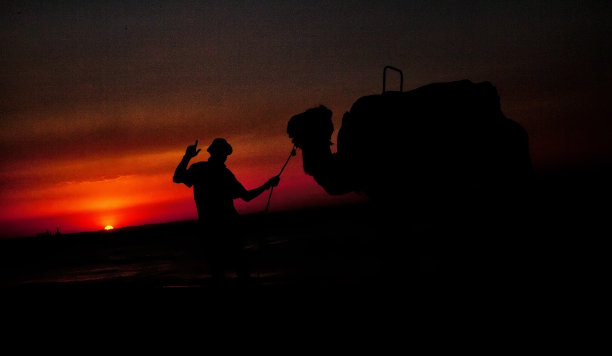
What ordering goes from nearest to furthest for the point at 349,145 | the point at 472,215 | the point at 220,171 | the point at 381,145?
the point at 381,145
the point at 349,145
the point at 472,215
the point at 220,171

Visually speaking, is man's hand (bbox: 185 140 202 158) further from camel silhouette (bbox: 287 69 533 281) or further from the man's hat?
camel silhouette (bbox: 287 69 533 281)

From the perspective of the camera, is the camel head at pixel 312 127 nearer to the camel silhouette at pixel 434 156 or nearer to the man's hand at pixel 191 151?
the camel silhouette at pixel 434 156

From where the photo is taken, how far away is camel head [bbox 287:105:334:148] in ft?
11.2

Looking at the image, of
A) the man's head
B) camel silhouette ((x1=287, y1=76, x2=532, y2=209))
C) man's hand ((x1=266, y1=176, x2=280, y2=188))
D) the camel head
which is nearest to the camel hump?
camel silhouette ((x1=287, y1=76, x2=532, y2=209))

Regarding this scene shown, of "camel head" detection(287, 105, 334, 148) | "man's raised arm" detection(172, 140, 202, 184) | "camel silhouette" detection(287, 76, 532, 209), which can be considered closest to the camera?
"camel silhouette" detection(287, 76, 532, 209)

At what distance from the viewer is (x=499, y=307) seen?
4.07m

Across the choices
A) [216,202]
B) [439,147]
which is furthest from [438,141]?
[216,202]

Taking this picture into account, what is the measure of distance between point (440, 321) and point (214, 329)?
2302 millimetres

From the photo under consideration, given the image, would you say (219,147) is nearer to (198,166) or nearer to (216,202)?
(198,166)

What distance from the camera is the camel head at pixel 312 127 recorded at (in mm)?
3426

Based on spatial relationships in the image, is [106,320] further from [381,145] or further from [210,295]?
[381,145]

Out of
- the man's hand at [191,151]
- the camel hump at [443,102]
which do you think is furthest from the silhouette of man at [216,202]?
the camel hump at [443,102]

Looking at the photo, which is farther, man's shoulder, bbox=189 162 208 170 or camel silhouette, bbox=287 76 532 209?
man's shoulder, bbox=189 162 208 170

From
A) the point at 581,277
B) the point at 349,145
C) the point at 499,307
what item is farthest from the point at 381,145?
the point at 581,277
